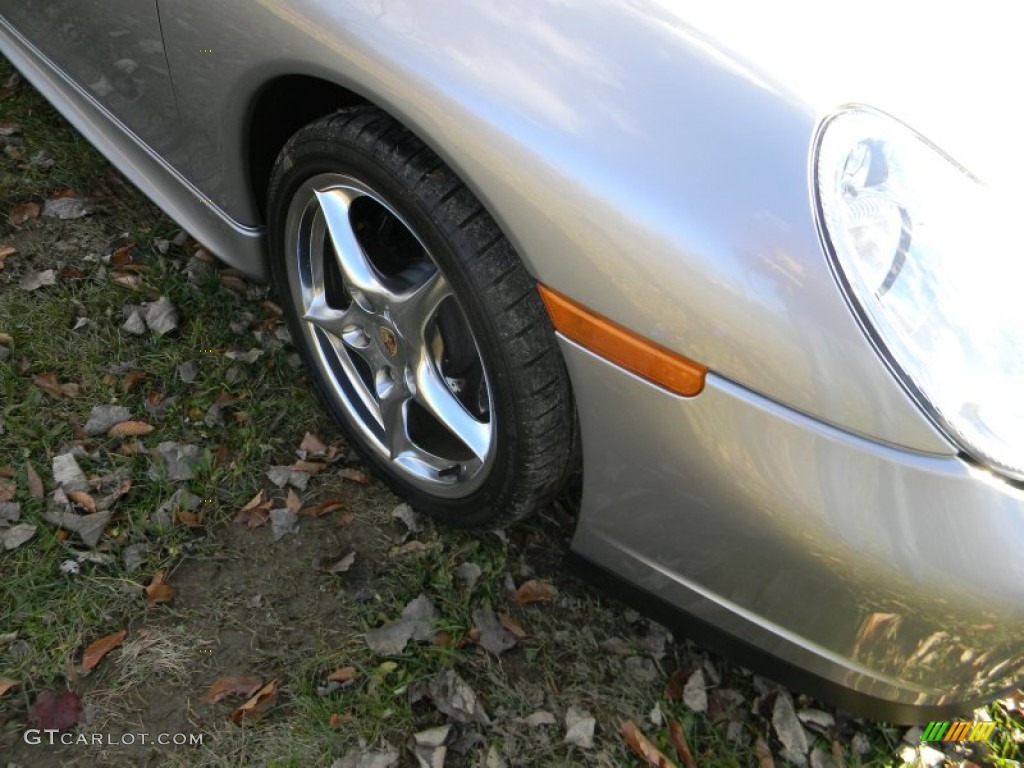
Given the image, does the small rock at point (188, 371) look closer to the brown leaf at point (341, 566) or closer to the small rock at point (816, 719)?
the brown leaf at point (341, 566)

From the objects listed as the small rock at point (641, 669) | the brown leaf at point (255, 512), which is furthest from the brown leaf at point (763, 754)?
the brown leaf at point (255, 512)

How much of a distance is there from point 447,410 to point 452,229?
1.44 ft

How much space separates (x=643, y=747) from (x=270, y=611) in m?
0.78

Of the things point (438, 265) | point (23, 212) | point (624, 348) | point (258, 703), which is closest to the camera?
point (624, 348)

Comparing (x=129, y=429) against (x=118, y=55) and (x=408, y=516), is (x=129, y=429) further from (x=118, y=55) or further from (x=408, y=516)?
(x=118, y=55)

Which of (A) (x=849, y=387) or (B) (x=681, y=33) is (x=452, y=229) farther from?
(A) (x=849, y=387)

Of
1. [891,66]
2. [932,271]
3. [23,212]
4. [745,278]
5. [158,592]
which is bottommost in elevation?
[23,212]

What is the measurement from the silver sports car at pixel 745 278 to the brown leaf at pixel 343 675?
0.51m

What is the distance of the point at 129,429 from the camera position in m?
2.10

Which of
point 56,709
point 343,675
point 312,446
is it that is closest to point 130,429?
point 312,446

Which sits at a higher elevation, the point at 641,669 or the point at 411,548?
the point at 641,669

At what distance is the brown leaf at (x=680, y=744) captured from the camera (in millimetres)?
1737

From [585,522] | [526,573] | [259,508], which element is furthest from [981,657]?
[259,508]

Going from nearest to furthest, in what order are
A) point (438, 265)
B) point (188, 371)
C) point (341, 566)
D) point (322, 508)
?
point (438, 265) < point (341, 566) < point (322, 508) < point (188, 371)
